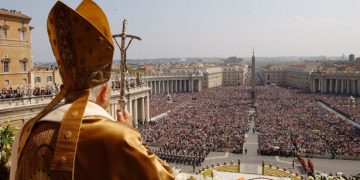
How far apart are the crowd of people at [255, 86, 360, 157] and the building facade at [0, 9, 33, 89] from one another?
2788cm

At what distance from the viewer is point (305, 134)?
49.8 m

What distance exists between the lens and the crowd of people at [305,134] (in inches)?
1615

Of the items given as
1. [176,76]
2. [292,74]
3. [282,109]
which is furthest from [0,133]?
[292,74]

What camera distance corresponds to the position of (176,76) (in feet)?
443

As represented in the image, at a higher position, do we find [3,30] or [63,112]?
[3,30]

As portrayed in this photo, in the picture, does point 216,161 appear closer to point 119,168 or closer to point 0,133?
point 0,133

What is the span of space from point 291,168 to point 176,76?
332ft

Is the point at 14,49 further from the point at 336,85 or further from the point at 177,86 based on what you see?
the point at 336,85

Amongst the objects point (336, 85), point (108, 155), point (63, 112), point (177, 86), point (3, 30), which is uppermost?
point (3, 30)

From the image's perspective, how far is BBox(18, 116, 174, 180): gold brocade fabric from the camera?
89.4 inches

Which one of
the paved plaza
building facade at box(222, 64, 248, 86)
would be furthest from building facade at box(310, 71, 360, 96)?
the paved plaza

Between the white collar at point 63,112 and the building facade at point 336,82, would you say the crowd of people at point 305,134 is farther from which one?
the building facade at point 336,82

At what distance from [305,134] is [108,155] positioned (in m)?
50.9

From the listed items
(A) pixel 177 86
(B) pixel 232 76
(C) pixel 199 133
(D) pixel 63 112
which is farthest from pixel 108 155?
(B) pixel 232 76
